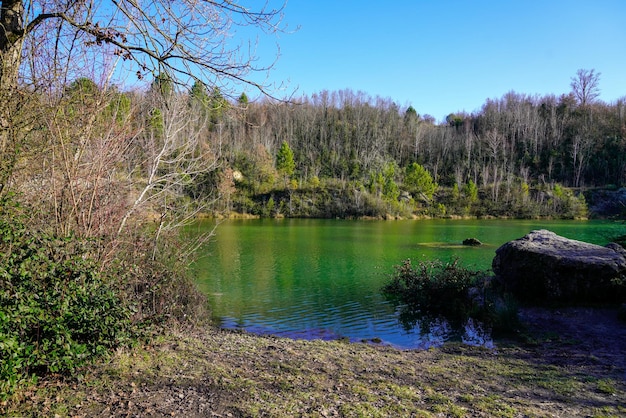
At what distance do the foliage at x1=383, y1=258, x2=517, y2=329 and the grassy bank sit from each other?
10.1 feet

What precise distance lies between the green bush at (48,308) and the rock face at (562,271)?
1119 centimetres

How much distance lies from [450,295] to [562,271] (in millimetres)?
3096

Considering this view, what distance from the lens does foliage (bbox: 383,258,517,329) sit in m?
11.6

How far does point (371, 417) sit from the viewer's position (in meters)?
4.65

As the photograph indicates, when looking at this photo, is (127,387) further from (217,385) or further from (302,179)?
(302,179)

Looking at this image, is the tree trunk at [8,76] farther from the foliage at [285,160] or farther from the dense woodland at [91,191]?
the foliage at [285,160]

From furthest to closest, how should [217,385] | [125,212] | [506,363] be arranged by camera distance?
[506,363] → [125,212] → [217,385]

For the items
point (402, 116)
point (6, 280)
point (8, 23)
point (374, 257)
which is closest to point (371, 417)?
point (6, 280)

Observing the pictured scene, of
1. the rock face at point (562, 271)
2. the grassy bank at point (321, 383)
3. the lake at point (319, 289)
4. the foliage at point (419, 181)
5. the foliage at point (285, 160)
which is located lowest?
the lake at point (319, 289)

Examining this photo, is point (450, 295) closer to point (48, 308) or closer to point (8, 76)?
point (48, 308)

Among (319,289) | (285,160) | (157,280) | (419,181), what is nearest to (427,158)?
(419,181)

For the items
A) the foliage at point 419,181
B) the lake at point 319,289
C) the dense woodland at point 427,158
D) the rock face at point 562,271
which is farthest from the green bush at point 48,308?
the foliage at point 419,181

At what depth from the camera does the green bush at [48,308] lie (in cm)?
418

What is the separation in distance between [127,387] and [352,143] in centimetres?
9963
